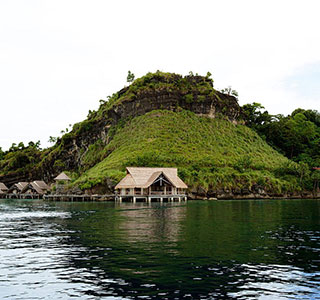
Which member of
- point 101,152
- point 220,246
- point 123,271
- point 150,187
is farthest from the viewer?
point 101,152

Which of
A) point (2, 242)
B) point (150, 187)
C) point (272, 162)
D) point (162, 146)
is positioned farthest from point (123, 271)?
point (272, 162)

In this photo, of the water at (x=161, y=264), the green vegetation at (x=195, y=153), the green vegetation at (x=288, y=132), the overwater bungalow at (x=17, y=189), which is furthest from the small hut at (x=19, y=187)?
the water at (x=161, y=264)

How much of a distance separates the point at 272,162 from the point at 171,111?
36.9 meters

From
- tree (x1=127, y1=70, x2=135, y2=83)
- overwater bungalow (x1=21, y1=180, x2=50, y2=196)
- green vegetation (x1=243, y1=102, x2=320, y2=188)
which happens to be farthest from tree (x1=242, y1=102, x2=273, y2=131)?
overwater bungalow (x1=21, y1=180, x2=50, y2=196)

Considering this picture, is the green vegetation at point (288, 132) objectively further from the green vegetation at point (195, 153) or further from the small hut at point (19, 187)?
the small hut at point (19, 187)

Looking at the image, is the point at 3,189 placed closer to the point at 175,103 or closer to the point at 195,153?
the point at 175,103

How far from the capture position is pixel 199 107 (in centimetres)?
12888

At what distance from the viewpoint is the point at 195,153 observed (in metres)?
104

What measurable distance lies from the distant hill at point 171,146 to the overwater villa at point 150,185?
9153 mm

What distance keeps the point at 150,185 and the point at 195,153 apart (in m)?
32.6

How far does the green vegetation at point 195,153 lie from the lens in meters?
91.0

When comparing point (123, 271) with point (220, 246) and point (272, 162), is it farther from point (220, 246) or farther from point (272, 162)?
point (272, 162)

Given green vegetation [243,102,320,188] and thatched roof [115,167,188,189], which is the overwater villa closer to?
thatched roof [115,167,188,189]

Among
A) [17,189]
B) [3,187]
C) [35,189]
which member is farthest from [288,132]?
[3,187]
